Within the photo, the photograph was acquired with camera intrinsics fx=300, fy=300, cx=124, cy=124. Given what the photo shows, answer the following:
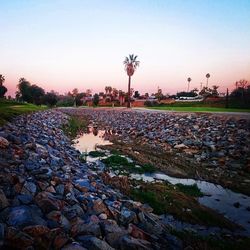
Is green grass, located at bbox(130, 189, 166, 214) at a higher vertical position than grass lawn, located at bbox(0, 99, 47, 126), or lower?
lower

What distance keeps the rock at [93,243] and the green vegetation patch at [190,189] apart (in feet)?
15.3

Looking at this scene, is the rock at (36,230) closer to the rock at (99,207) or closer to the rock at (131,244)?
the rock at (131,244)

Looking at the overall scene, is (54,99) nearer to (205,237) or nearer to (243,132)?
(243,132)

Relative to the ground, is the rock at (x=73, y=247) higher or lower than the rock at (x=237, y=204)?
higher

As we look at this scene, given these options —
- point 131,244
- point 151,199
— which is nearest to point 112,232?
point 131,244

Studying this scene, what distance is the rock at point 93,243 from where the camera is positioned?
4277 millimetres

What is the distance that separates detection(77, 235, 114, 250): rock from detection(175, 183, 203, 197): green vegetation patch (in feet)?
15.3

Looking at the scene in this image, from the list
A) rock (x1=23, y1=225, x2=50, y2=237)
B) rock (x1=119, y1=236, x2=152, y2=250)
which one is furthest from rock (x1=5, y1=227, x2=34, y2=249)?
rock (x1=119, y1=236, x2=152, y2=250)

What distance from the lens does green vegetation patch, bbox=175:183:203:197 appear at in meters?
8.59

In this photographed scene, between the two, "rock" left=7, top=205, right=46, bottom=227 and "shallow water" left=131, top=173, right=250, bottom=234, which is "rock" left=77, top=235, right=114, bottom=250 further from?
"shallow water" left=131, top=173, right=250, bottom=234

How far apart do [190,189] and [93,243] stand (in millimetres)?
5185

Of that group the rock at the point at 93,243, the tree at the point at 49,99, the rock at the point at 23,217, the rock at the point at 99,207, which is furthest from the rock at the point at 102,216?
the tree at the point at 49,99

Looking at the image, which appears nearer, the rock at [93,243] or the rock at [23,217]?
the rock at [93,243]

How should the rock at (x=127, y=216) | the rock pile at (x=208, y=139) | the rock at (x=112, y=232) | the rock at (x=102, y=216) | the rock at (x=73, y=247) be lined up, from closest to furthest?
the rock at (x=73, y=247), the rock at (x=112, y=232), the rock at (x=102, y=216), the rock at (x=127, y=216), the rock pile at (x=208, y=139)
